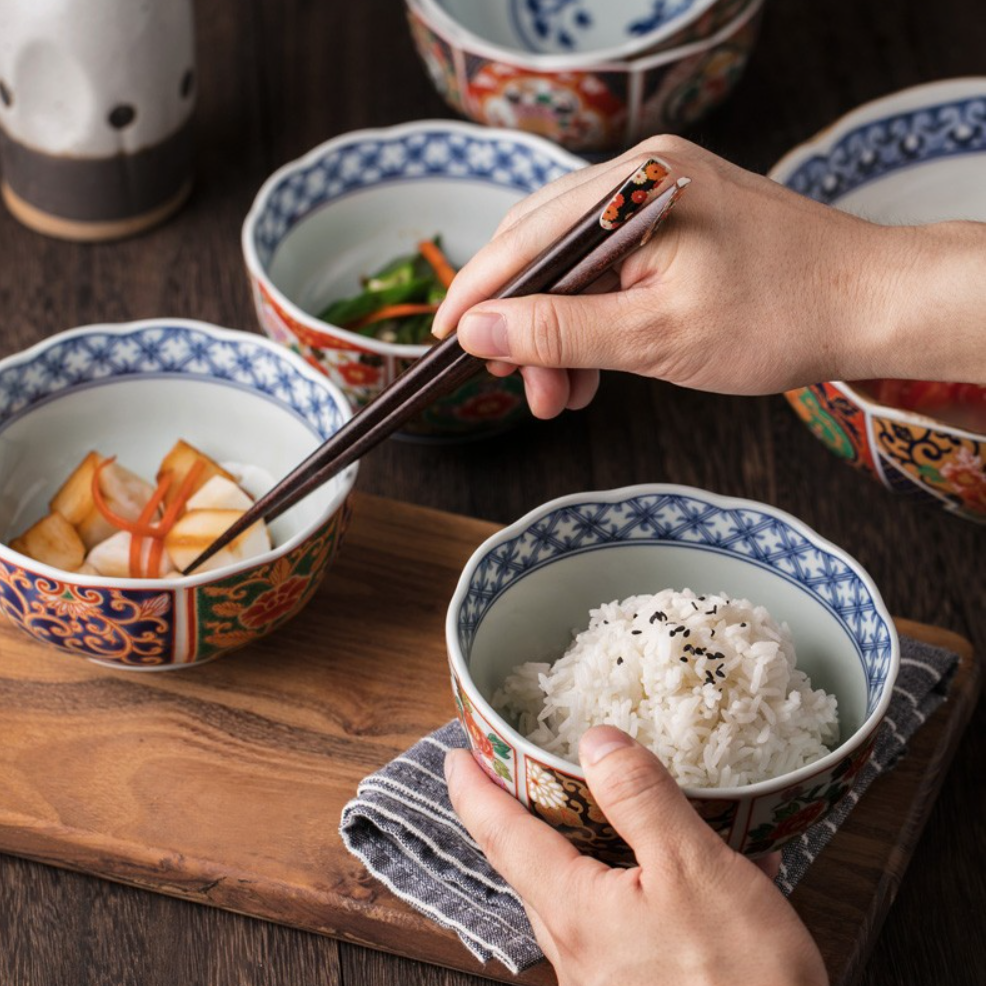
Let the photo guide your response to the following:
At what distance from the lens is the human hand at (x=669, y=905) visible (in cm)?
103

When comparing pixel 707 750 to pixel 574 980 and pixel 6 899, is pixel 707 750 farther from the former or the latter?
pixel 6 899

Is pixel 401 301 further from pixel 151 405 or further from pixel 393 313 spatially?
pixel 151 405

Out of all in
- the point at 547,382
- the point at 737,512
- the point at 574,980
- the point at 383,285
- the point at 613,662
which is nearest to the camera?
the point at 574,980

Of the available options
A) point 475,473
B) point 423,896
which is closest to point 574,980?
point 423,896

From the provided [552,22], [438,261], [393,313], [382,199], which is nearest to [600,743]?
[393,313]

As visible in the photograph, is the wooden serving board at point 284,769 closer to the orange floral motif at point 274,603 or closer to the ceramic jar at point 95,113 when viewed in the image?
the orange floral motif at point 274,603

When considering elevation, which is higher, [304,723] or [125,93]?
[125,93]

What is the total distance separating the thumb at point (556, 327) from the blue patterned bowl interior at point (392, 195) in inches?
26.4

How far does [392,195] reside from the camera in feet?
6.46

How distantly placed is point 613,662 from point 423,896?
258 mm

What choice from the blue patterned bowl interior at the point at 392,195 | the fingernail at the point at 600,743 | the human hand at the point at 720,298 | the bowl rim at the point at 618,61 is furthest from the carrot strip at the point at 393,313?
the fingernail at the point at 600,743

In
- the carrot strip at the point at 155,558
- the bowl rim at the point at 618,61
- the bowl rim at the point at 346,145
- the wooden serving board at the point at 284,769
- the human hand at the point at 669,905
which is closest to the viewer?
the human hand at the point at 669,905

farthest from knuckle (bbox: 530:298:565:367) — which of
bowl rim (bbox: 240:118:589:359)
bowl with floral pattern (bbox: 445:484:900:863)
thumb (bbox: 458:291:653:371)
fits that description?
bowl rim (bbox: 240:118:589:359)

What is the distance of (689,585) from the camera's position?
1.38 m
